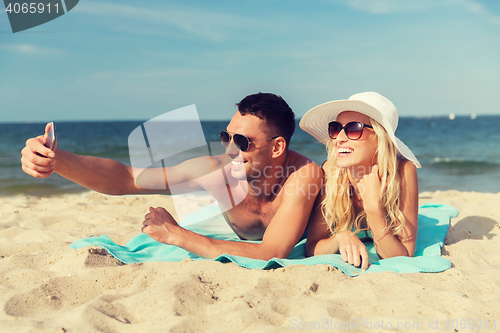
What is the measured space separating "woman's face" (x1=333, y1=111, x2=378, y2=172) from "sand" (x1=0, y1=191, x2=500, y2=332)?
0.88 meters

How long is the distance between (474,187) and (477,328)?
25.2ft

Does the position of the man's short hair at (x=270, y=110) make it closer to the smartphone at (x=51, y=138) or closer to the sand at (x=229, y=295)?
the sand at (x=229, y=295)

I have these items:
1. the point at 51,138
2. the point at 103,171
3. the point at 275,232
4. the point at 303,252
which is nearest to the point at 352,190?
the point at 303,252

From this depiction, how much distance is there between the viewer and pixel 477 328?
75.7 inches

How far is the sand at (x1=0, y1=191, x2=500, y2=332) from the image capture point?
193 cm

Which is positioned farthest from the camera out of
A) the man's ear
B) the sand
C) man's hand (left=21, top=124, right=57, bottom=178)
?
the man's ear

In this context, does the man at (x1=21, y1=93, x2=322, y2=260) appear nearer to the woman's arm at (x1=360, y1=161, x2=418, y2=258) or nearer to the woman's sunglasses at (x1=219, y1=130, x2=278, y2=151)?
the woman's sunglasses at (x1=219, y1=130, x2=278, y2=151)

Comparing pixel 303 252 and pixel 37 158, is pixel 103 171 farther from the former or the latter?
pixel 303 252

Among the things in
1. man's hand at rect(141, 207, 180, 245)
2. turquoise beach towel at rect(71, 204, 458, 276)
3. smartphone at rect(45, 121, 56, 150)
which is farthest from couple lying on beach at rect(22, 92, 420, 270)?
smartphone at rect(45, 121, 56, 150)

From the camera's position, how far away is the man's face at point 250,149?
321cm

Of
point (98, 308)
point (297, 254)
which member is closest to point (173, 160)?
point (297, 254)

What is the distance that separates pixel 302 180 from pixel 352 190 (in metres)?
0.58

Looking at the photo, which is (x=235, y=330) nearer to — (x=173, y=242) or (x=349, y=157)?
Answer: (x=173, y=242)

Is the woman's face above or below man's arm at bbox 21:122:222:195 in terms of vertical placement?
above
